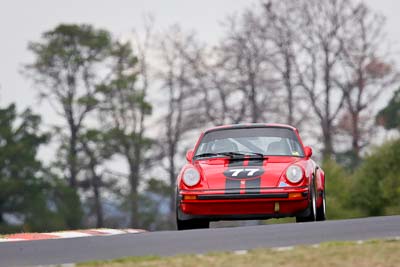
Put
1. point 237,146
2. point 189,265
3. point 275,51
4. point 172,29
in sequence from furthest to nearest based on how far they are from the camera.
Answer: point 172,29 < point 275,51 < point 237,146 < point 189,265

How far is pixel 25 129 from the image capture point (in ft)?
194

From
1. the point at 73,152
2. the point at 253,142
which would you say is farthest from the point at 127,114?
the point at 253,142

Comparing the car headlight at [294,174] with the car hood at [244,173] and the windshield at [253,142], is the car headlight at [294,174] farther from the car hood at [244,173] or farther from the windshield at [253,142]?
the windshield at [253,142]

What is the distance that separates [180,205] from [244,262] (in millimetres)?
6072

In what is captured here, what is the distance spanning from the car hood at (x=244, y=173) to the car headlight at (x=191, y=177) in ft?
0.27

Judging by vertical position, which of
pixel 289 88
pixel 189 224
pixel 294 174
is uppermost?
pixel 289 88

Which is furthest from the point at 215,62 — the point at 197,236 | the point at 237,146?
the point at 197,236

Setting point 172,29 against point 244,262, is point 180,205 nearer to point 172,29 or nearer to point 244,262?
point 244,262

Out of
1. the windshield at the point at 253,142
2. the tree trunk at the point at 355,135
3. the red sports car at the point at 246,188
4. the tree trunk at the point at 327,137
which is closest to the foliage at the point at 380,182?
the tree trunk at the point at 327,137

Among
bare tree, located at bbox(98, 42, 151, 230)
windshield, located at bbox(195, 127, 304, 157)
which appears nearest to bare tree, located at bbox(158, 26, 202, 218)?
bare tree, located at bbox(98, 42, 151, 230)

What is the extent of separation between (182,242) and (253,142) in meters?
5.06

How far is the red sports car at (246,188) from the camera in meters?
14.5

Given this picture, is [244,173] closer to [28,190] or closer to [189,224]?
[189,224]

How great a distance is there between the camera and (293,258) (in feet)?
29.6
